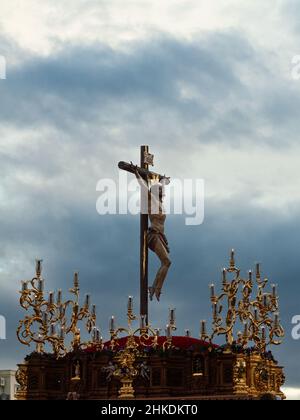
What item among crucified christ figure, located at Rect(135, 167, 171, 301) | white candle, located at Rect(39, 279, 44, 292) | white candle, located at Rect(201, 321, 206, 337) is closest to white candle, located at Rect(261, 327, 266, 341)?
white candle, located at Rect(201, 321, 206, 337)

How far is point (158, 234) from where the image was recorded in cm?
3747

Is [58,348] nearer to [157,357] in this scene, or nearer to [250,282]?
[157,357]

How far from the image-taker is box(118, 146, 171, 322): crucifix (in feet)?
→ 123

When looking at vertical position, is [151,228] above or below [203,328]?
above

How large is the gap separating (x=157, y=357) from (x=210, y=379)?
79.6 inches

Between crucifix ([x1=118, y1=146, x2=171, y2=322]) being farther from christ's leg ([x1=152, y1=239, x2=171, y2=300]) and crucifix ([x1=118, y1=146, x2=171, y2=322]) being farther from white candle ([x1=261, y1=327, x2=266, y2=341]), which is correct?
white candle ([x1=261, y1=327, x2=266, y2=341])

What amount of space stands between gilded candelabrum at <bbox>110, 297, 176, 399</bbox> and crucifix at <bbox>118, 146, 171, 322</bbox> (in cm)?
140

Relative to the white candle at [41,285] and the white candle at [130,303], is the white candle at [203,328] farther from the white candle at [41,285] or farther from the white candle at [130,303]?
the white candle at [41,285]

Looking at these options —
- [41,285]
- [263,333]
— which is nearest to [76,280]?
[41,285]

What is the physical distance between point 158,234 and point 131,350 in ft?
15.9

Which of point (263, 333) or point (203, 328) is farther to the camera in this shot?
point (263, 333)

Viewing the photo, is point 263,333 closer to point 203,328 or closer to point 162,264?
point 203,328

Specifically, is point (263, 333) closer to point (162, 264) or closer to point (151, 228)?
point (162, 264)
